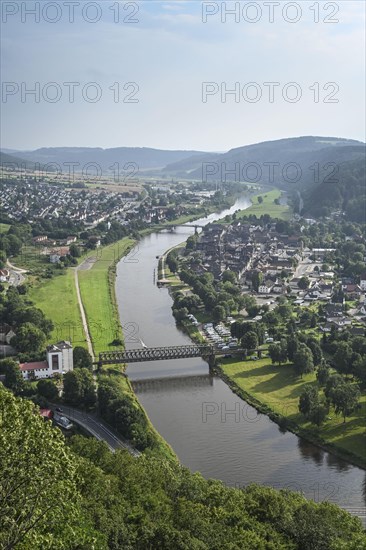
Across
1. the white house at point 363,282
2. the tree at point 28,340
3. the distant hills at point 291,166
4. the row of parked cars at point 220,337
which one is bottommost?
the row of parked cars at point 220,337

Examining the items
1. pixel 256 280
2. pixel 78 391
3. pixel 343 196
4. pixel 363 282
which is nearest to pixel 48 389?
pixel 78 391

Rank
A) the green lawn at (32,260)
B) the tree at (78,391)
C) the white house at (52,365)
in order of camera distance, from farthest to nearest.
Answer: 1. the green lawn at (32,260)
2. the white house at (52,365)
3. the tree at (78,391)

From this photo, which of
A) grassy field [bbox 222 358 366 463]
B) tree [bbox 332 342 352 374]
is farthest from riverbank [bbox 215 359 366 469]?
tree [bbox 332 342 352 374]

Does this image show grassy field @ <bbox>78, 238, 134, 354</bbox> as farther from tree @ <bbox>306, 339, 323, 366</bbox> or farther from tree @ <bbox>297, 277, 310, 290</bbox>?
tree @ <bbox>297, 277, 310, 290</bbox>

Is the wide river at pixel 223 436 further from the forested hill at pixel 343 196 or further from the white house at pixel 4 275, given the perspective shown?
the forested hill at pixel 343 196

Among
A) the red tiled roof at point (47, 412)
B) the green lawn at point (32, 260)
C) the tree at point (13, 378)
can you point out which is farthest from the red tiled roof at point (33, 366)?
the green lawn at point (32, 260)

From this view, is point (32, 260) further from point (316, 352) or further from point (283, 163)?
point (283, 163)

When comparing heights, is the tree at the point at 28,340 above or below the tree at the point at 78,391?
above

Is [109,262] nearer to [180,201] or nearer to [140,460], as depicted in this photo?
[140,460]
